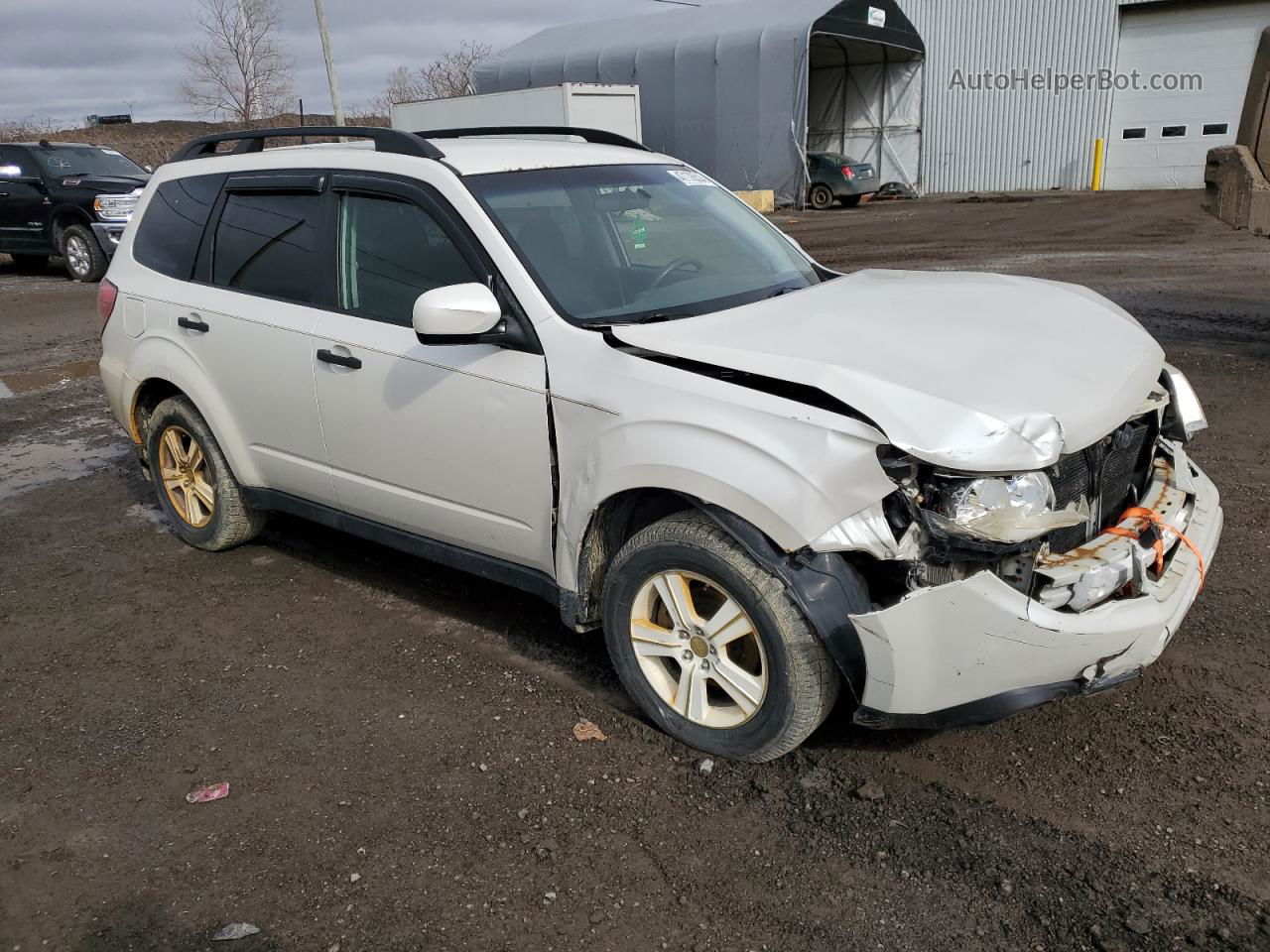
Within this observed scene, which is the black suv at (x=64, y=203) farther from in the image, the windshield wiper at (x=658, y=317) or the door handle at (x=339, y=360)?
the windshield wiper at (x=658, y=317)

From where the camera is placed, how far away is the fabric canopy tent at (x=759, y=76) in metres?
27.4

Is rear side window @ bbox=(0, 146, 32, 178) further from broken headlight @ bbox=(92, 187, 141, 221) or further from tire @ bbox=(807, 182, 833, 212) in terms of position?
tire @ bbox=(807, 182, 833, 212)

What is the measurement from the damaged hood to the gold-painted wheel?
2.87 metres

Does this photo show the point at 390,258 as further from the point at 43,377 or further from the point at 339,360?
the point at 43,377

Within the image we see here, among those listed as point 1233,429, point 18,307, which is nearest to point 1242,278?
point 1233,429

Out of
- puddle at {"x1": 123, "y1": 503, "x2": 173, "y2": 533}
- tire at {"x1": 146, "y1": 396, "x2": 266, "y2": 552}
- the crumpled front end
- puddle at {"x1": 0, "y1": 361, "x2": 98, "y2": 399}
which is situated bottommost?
puddle at {"x1": 0, "y1": 361, "x2": 98, "y2": 399}

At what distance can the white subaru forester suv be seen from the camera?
2885 millimetres

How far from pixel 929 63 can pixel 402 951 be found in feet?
104

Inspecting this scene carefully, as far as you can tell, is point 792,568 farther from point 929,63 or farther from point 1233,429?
point 929,63

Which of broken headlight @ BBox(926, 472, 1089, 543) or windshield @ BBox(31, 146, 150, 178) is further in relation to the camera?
windshield @ BBox(31, 146, 150, 178)

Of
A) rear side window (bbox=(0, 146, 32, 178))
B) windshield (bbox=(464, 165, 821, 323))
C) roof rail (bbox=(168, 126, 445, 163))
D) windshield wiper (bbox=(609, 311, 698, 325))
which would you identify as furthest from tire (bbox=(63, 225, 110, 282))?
windshield wiper (bbox=(609, 311, 698, 325))

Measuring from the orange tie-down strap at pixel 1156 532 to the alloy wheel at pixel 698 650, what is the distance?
1145mm

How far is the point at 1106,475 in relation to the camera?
3.30 m

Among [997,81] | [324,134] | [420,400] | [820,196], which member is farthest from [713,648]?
[997,81]
